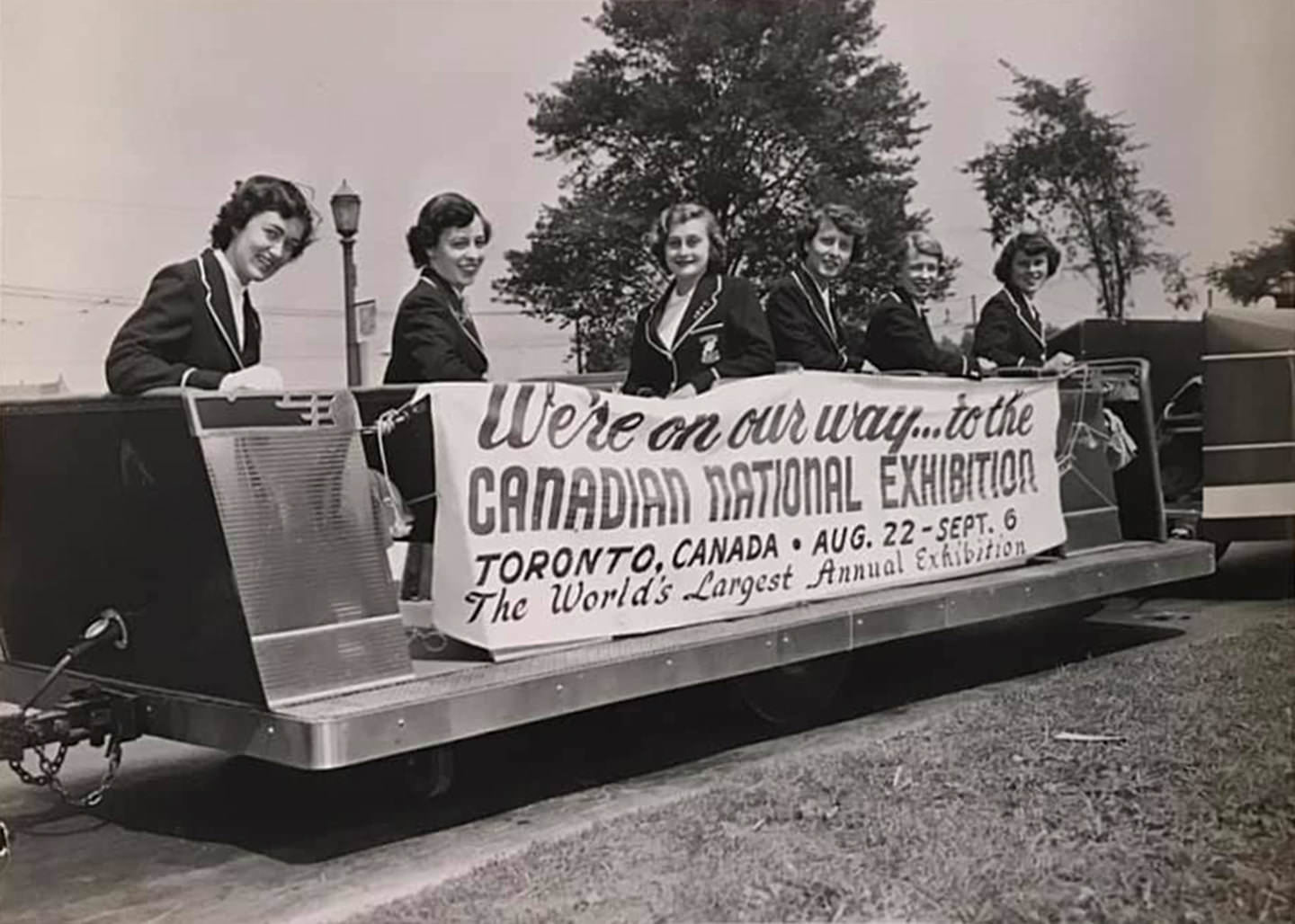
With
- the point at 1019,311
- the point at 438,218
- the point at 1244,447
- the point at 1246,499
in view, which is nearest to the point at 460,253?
the point at 438,218

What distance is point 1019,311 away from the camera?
502 cm

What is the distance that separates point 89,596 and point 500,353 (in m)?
1.15

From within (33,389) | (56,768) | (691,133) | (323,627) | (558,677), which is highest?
(691,133)

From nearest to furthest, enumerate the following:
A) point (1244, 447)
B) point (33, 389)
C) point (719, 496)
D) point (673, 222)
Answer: point (33, 389), point (673, 222), point (719, 496), point (1244, 447)

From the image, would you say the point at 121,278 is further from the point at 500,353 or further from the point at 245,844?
the point at 245,844

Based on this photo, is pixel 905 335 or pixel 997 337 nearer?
pixel 905 335

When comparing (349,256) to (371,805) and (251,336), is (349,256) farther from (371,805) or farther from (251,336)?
(371,805)

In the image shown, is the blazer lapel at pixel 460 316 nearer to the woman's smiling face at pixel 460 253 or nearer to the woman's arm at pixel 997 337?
the woman's smiling face at pixel 460 253

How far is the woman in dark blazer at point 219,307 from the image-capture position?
3.35 metres

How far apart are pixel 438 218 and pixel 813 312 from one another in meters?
1.46

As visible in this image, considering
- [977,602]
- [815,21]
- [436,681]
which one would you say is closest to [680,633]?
[436,681]

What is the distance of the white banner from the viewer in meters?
3.75

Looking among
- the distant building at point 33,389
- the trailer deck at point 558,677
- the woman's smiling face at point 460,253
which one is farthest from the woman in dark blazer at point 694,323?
the distant building at point 33,389

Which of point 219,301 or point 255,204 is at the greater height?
point 255,204
